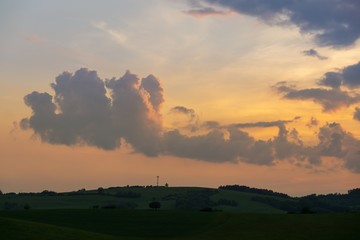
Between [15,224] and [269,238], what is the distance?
41374mm

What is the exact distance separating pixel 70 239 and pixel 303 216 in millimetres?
50086

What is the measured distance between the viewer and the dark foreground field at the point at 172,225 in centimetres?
8990

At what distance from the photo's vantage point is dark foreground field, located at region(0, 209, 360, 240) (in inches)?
3539

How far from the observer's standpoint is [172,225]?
11488 cm

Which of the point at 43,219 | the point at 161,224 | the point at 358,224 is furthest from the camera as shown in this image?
the point at 43,219

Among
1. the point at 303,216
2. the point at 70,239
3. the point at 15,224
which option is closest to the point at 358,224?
the point at 303,216

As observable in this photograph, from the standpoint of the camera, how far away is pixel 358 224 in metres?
98.6

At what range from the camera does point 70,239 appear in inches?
3312

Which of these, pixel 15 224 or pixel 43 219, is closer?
pixel 15 224

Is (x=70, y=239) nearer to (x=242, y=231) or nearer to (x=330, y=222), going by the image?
(x=242, y=231)

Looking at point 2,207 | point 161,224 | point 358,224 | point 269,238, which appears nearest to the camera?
point 269,238

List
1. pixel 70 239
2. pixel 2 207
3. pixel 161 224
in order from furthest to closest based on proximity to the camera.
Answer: pixel 2 207 < pixel 161 224 < pixel 70 239

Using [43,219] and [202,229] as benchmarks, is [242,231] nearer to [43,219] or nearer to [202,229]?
[202,229]

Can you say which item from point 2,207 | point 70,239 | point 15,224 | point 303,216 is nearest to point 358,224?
point 303,216
